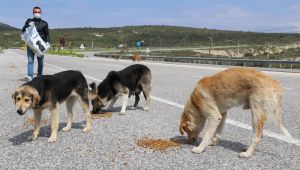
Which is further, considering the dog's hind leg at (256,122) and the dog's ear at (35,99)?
the dog's ear at (35,99)

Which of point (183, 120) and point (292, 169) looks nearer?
point (292, 169)

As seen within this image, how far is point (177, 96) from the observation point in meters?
11.9

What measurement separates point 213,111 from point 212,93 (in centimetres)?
25

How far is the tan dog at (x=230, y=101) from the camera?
5.38 m

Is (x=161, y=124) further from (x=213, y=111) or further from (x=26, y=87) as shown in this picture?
(x=26, y=87)

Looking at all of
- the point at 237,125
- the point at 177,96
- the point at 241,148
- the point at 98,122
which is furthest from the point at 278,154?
the point at 177,96

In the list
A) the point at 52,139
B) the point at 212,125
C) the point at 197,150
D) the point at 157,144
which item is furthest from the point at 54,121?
the point at 212,125

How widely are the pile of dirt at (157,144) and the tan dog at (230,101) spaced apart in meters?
0.28

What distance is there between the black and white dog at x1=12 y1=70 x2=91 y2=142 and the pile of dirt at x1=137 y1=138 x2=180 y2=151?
53.0 inches

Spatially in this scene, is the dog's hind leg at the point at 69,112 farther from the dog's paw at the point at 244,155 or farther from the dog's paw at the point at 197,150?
the dog's paw at the point at 244,155

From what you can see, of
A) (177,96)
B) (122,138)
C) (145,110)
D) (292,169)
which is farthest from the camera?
(177,96)

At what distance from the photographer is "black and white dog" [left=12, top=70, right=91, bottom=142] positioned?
5.91 m

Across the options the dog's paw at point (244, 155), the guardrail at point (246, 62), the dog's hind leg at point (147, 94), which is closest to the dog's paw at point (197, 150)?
the dog's paw at point (244, 155)

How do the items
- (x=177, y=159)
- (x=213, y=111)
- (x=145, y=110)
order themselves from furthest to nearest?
(x=145, y=110), (x=213, y=111), (x=177, y=159)
